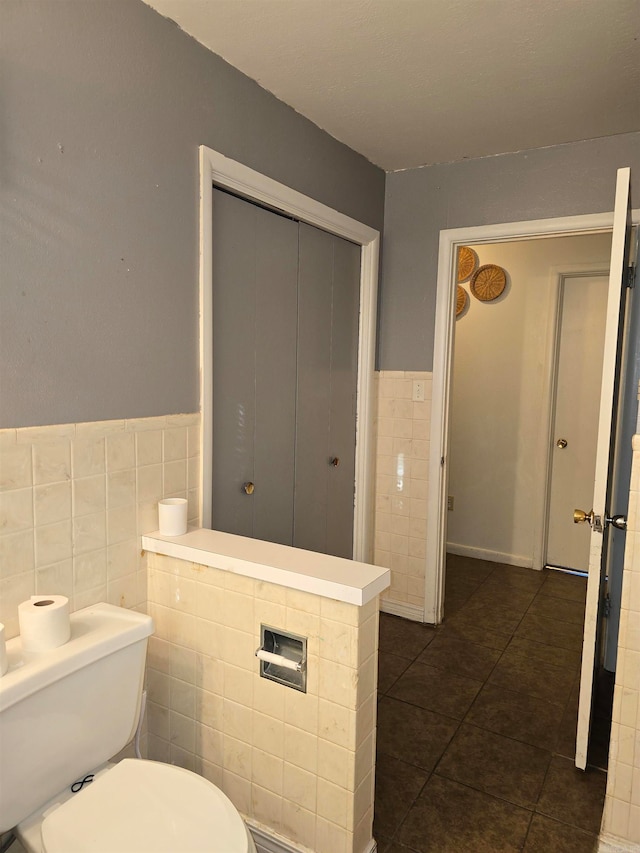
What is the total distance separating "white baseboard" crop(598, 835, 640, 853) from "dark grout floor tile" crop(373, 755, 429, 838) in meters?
0.54

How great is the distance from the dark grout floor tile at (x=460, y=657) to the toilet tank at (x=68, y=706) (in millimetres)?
1632

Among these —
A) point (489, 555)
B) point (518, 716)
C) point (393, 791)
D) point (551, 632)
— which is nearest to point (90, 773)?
point (393, 791)

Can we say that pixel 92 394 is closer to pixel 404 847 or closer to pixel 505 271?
pixel 404 847

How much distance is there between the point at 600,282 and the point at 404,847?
3308 millimetres

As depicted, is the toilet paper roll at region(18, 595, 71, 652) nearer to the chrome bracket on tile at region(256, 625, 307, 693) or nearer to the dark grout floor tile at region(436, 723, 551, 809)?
the chrome bracket on tile at region(256, 625, 307, 693)

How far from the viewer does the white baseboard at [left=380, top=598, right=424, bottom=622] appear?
3.14 metres

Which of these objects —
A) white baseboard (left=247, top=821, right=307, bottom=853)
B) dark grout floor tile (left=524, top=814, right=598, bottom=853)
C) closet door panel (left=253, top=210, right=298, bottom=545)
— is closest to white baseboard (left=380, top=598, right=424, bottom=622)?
closet door panel (left=253, top=210, right=298, bottom=545)

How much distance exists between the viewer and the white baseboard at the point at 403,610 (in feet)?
10.3

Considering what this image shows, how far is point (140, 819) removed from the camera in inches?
47.4

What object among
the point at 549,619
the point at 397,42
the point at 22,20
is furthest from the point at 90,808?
the point at 549,619

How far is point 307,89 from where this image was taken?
216 centimetres

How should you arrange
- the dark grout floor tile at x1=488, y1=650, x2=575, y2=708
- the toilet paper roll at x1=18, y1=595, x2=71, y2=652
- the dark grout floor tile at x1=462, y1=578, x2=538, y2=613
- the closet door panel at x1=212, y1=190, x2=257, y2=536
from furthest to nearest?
the dark grout floor tile at x1=462, y1=578, x2=538, y2=613 → the dark grout floor tile at x1=488, y1=650, x2=575, y2=708 → the closet door panel at x1=212, y1=190, x2=257, y2=536 → the toilet paper roll at x1=18, y1=595, x2=71, y2=652

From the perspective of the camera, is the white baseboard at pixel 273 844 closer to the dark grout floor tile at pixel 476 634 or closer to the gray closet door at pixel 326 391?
the gray closet door at pixel 326 391

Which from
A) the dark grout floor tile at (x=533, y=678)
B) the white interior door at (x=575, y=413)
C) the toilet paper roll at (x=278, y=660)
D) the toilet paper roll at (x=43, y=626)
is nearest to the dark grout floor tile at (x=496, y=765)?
the dark grout floor tile at (x=533, y=678)
